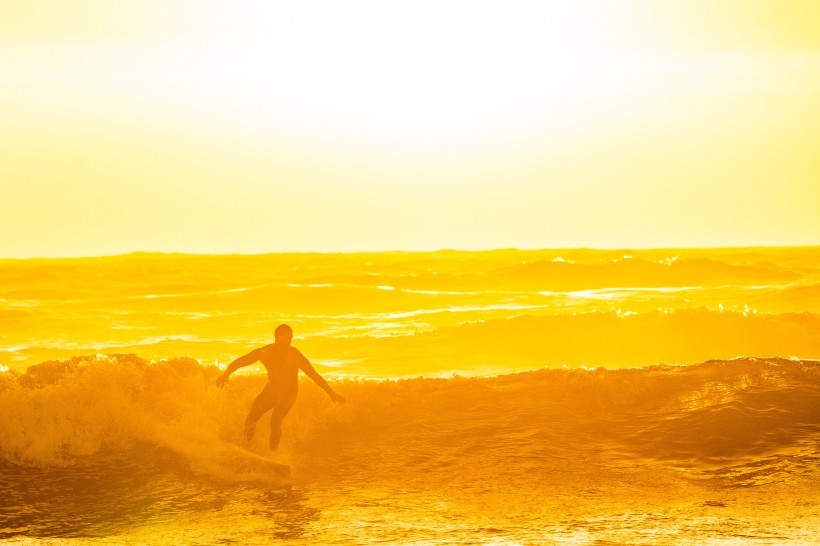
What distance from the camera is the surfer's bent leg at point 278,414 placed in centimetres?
1132

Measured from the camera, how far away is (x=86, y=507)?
9992 millimetres

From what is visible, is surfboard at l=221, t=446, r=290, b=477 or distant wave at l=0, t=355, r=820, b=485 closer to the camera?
surfboard at l=221, t=446, r=290, b=477

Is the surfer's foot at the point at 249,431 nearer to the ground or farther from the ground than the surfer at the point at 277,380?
nearer to the ground

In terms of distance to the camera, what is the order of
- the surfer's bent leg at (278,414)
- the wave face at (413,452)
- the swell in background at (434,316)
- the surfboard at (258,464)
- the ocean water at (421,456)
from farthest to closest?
the swell in background at (434,316)
the surfer's bent leg at (278,414)
the surfboard at (258,464)
the wave face at (413,452)
the ocean water at (421,456)

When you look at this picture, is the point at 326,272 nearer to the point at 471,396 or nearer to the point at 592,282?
the point at 592,282

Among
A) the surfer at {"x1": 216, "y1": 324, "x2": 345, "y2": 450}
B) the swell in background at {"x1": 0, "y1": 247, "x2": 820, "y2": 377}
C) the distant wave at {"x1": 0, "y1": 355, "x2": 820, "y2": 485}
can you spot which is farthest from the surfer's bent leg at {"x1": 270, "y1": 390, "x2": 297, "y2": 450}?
the swell in background at {"x1": 0, "y1": 247, "x2": 820, "y2": 377}

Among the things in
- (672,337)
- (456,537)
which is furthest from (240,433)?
(672,337)

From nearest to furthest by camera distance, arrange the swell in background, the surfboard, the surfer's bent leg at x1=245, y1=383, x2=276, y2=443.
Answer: the surfboard, the surfer's bent leg at x1=245, y1=383, x2=276, y2=443, the swell in background

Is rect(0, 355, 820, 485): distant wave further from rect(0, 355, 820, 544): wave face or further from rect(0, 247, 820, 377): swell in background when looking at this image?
rect(0, 247, 820, 377): swell in background

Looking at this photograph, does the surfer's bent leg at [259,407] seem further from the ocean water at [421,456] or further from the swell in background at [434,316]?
the swell in background at [434,316]

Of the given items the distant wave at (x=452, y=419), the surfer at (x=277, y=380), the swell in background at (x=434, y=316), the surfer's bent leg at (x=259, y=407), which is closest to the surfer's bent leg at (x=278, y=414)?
the surfer at (x=277, y=380)

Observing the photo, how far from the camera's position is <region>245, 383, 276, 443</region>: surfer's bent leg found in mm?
11422

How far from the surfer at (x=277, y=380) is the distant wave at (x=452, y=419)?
538mm

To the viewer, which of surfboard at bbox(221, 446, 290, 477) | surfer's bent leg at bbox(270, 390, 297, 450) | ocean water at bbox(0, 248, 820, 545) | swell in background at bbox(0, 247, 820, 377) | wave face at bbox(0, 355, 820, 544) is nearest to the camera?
ocean water at bbox(0, 248, 820, 545)
